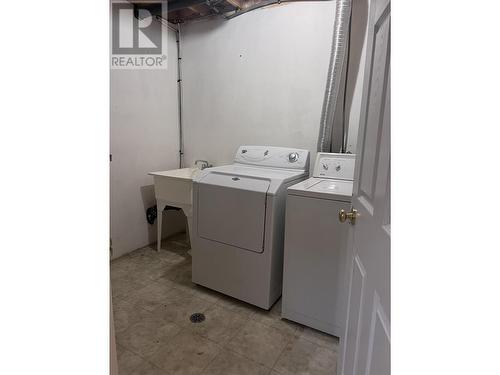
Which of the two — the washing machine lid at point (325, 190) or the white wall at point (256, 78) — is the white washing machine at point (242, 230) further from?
the white wall at point (256, 78)

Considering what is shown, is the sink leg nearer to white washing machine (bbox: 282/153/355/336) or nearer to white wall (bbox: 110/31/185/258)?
white wall (bbox: 110/31/185/258)

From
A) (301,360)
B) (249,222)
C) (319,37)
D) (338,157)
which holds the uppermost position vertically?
(319,37)

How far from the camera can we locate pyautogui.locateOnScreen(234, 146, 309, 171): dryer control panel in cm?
230

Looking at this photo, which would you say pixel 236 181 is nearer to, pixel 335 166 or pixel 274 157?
pixel 274 157

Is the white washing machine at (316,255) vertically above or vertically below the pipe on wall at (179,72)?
below

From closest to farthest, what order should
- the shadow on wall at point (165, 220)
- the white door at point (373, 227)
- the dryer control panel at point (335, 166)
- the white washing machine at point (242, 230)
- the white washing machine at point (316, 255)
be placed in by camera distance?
the white door at point (373, 227) < the white washing machine at point (316, 255) < the white washing machine at point (242, 230) < the dryer control panel at point (335, 166) < the shadow on wall at point (165, 220)

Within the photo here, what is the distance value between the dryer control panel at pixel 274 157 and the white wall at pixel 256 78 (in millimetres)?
218

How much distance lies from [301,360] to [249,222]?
0.90 metres

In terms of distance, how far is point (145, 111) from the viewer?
9.55 feet

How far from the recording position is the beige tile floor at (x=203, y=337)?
152 centimetres

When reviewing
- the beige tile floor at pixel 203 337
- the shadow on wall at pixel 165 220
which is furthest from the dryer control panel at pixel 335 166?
the shadow on wall at pixel 165 220

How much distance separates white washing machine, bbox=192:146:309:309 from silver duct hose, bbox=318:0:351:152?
23 cm
